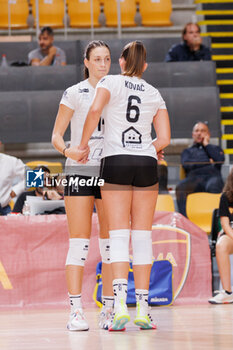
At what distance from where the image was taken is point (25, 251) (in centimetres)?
549

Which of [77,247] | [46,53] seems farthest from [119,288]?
[46,53]

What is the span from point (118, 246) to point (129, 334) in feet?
1.42

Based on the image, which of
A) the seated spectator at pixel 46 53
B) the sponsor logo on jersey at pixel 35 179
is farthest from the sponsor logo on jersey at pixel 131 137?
the seated spectator at pixel 46 53

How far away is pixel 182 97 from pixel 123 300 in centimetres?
590

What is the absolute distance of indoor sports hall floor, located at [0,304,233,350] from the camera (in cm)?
302

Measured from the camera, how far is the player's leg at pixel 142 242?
3.55 metres

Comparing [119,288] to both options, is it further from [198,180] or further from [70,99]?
[198,180]

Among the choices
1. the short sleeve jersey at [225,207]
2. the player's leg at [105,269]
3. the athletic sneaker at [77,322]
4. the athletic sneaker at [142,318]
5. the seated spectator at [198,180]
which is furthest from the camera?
the seated spectator at [198,180]

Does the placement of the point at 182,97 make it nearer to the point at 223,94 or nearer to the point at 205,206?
the point at 223,94

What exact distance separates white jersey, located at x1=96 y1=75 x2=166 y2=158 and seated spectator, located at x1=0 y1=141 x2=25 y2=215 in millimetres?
3115

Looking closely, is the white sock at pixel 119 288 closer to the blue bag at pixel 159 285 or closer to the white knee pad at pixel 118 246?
the white knee pad at pixel 118 246

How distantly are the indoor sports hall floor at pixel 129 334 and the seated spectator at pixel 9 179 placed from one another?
6.31 feet

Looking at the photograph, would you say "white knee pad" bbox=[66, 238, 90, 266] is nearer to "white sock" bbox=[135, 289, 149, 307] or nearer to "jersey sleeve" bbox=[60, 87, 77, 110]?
"white sock" bbox=[135, 289, 149, 307]

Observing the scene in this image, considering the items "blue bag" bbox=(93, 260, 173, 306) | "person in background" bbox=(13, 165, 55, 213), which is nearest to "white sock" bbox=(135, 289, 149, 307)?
"blue bag" bbox=(93, 260, 173, 306)
